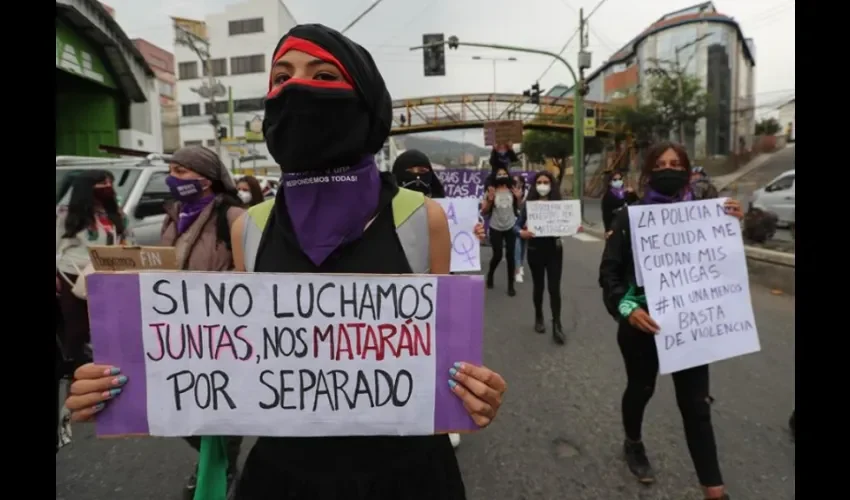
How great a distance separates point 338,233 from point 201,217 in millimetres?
1666

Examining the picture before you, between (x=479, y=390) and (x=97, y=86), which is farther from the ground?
(x=97, y=86)

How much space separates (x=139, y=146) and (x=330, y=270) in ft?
70.8

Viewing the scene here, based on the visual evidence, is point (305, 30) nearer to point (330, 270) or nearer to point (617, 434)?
point (330, 270)

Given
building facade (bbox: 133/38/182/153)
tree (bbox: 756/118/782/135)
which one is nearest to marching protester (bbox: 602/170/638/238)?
tree (bbox: 756/118/782/135)

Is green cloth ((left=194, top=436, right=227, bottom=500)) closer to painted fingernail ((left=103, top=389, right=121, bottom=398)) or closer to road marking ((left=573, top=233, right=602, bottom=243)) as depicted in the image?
painted fingernail ((left=103, top=389, right=121, bottom=398))

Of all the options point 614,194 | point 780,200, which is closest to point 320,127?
point 614,194

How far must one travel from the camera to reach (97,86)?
17.8m

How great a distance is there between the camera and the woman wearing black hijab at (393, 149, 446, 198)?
446 centimetres

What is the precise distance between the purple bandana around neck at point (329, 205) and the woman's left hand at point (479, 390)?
0.46 metres

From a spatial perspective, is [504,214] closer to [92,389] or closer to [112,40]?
[92,389]
